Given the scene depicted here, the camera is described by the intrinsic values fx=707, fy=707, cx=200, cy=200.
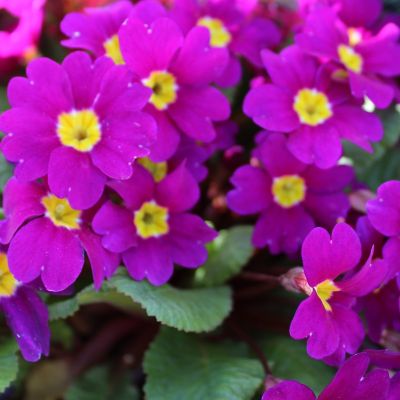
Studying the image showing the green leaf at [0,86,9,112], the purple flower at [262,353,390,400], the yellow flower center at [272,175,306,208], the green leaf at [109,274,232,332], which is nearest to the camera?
the purple flower at [262,353,390,400]

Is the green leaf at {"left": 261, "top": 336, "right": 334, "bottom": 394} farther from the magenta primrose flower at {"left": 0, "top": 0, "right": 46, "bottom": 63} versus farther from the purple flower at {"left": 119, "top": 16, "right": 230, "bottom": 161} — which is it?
the magenta primrose flower at {"left": 0, "top": 0, "right": 46, "bottom": 63}

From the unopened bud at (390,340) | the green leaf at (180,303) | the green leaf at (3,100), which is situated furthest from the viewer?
the green leaf at (3,100)

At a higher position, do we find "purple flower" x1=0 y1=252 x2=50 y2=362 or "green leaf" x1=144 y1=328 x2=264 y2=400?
"purple flower" x1=0 y1=252 x2=50 y2=362

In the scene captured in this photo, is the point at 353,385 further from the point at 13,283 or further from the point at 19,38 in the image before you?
the point at 19,38

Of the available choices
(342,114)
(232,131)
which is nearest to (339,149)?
(342,114)

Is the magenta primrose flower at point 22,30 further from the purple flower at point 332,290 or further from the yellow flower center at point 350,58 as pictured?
the purple flower at point 332,290

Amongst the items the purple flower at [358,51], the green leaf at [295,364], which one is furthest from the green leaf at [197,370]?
the purple flower at [358,51]

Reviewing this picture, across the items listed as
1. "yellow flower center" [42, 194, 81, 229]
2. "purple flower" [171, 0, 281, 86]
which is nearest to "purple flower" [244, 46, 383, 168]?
"purple flower" [171, 0, 281, 86]
